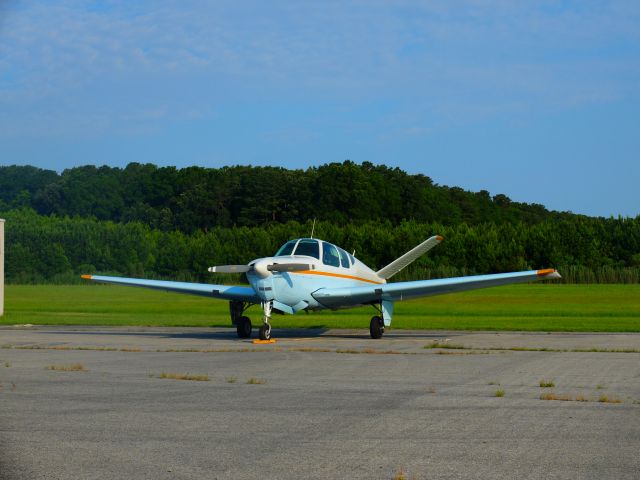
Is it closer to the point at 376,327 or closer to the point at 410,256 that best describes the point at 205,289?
the point at 376,327

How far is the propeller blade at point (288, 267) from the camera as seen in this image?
69.0 ft

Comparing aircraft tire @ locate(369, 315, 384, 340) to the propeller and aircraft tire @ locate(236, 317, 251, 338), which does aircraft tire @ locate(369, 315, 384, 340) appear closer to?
the propeller

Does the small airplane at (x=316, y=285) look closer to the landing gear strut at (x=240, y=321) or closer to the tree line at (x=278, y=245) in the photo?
the landing gear strut at (x=240, y=321)

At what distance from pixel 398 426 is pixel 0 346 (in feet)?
41.6

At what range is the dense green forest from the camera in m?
68.1

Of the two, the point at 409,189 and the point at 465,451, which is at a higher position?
the point at 409,189

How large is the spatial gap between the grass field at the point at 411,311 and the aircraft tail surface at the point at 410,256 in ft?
7.90

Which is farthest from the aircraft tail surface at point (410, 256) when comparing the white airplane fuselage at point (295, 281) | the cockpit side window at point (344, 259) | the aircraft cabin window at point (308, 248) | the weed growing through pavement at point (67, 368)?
the weed growing through pavement at point (67, 368)

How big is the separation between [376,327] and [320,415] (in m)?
13.5

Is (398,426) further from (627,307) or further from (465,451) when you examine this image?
(627,307)

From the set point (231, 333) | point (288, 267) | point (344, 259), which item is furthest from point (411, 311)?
point (288, 267)

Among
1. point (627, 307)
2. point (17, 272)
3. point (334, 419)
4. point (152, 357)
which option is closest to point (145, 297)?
point (17, 272)

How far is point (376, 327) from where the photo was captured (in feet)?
74.1

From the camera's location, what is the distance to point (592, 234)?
70.2 metres
